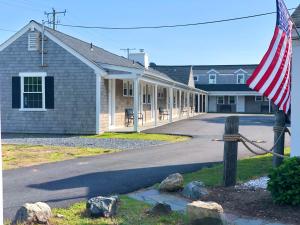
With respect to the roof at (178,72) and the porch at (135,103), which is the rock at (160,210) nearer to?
the porch at (135,103)

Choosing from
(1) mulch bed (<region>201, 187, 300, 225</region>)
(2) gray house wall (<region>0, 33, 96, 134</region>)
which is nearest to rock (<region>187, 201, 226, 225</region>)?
(1) mulch bed (<region>201, 187, 300, 225</region>)

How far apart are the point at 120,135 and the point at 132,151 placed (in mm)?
5851

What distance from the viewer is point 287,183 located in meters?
6.45

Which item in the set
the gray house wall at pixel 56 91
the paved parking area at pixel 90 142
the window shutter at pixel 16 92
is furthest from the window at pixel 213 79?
the paved parking area at pixel 90 142

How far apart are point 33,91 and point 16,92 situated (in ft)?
3.07

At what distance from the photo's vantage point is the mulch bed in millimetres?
6148

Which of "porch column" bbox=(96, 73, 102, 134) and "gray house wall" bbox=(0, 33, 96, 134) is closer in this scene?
"porch column" bbox=(96, 73, 102, 134)

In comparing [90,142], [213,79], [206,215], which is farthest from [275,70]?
[213,79]

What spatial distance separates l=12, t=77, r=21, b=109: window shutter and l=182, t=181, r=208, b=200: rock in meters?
16.3

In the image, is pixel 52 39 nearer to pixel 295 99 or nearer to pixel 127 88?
pixel 127 88

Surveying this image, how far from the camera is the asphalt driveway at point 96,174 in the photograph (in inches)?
307

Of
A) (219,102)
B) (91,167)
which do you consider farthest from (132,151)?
(219,102)

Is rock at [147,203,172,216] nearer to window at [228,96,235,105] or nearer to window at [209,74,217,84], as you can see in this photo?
window at [228,96,235,105]

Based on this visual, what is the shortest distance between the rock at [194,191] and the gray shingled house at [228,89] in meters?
42.5
